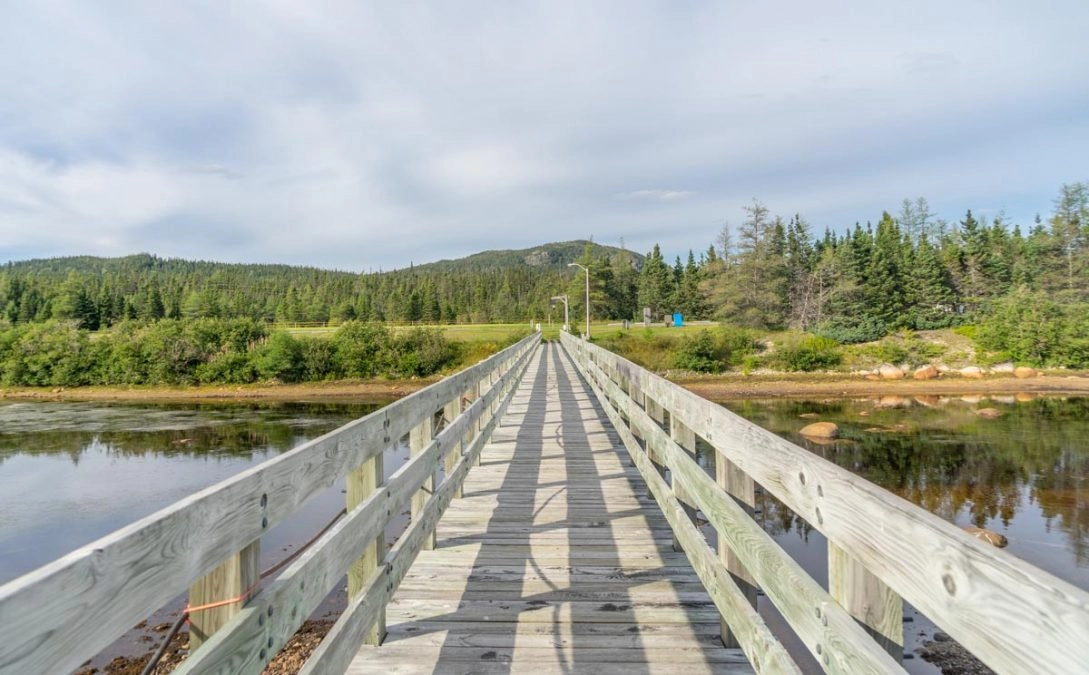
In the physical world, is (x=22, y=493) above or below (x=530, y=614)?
below

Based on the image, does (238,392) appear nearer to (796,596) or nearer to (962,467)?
(962,467)

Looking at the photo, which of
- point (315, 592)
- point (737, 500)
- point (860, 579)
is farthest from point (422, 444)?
point (860, 579)

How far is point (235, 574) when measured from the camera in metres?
1.51

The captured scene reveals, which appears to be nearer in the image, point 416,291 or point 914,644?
point 914,644

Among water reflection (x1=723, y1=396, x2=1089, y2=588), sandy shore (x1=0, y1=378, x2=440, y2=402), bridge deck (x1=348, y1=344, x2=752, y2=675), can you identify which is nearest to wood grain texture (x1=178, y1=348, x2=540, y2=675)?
bridge deck (x1=348, y1=344, x2=752, y2=675)

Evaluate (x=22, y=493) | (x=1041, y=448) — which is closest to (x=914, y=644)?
(x=1041, y=448)

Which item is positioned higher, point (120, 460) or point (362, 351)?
point (362, 351)

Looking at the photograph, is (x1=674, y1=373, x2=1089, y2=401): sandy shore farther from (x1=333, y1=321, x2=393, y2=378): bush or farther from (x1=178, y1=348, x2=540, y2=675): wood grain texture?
(x1=178, y1=348, x2=540, y2=675): wood grain texture

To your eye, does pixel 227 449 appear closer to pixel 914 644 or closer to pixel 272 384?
pixel 272 384

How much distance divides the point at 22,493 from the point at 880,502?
79.0 feet

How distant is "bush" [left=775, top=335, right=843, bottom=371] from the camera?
136 ft

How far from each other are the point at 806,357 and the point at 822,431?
19.7 m

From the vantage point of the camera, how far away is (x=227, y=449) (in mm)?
23484

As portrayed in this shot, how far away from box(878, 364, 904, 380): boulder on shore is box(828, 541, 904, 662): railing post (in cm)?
4485
